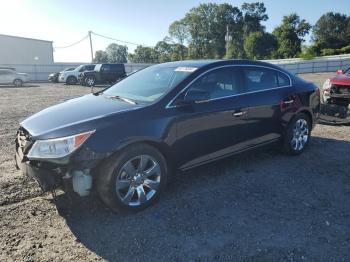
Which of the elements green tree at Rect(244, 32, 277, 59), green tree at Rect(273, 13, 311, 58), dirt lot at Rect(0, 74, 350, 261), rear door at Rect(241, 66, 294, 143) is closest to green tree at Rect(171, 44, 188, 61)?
green tree at Rect(244, 32, 277, 59)

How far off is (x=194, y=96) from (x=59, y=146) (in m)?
1.66

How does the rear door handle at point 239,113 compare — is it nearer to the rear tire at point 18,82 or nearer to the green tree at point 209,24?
the rear tire at point 18,82

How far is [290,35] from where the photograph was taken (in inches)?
2146

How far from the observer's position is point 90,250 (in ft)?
9.56

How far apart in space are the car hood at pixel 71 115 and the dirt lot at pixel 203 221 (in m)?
0.95

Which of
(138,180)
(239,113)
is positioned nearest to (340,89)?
(239,113)

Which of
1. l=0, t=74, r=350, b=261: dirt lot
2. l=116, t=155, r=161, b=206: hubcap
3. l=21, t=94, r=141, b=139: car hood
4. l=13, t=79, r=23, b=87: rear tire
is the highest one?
l=13, t=79, r=23, b=87: rear tire

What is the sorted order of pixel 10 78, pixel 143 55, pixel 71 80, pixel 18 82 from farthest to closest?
pixel 143 55, pixel 71 80, pixel 18 82, pixel 10 78

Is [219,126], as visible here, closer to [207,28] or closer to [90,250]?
[90,250]

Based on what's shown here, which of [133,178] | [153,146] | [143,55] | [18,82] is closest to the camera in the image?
[133,178]

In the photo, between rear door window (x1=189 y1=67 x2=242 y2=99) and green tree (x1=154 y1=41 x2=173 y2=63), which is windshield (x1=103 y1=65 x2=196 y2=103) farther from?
green tree (x1=154 y1=41 x2=173 y2=63)

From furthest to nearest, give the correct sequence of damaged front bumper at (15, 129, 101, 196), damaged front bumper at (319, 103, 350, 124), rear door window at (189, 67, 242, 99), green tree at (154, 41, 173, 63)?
green tree at (154, 41, 173, 63) < damaged front bumper at (319, 103, 350, 124) < rear door window at (189, 67, 242, 99) < damaged front bumper at (15, 129, 101, 196)

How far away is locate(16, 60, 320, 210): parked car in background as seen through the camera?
3166 millimetres

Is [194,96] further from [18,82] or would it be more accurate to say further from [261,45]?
[261,45]
